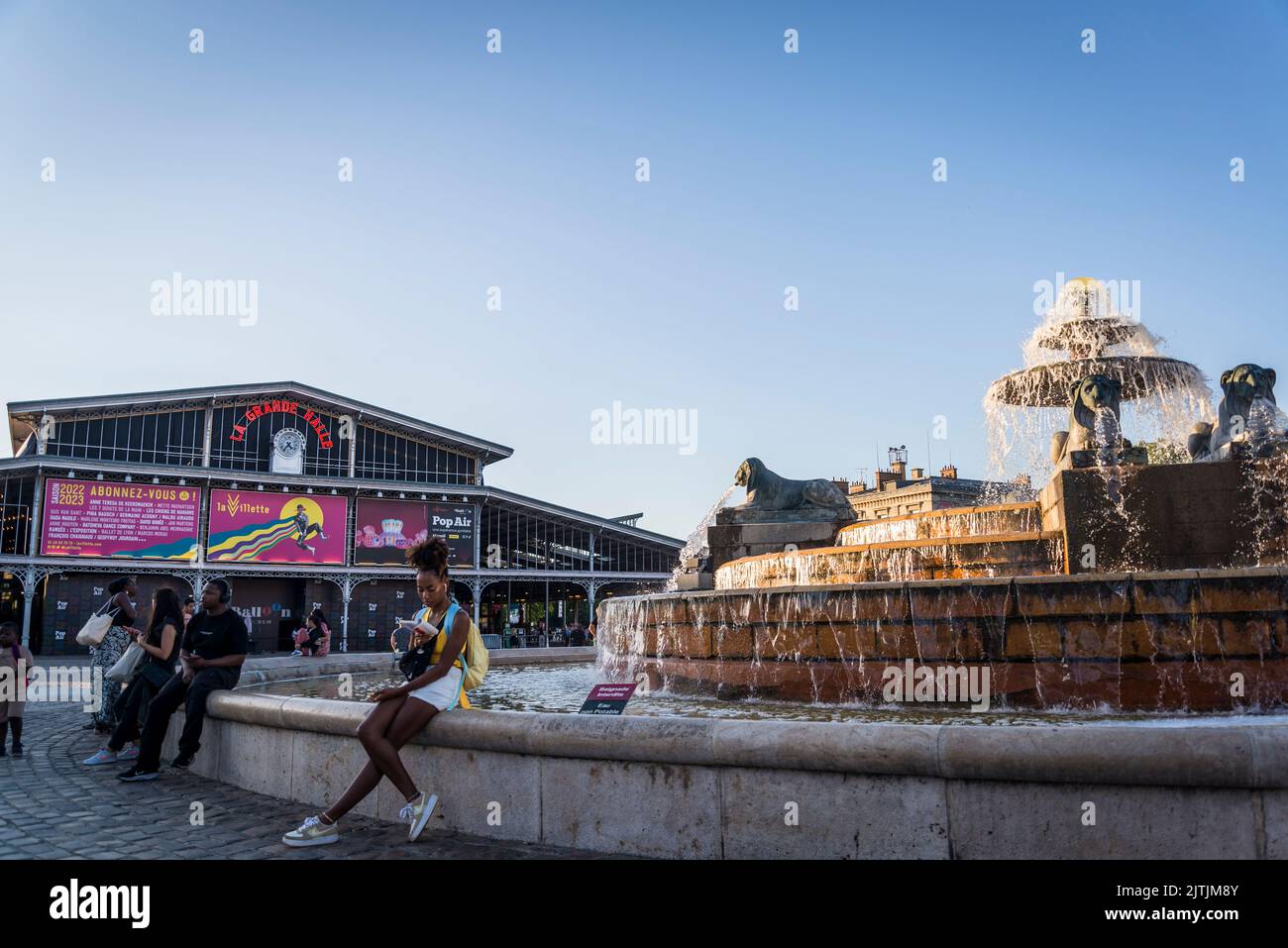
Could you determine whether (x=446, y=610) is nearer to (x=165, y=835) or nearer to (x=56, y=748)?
(x=165, y=835)

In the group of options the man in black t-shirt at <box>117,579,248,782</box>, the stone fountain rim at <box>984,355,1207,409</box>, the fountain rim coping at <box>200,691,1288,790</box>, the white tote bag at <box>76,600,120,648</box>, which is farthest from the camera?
the stone fountain rim at <box>984,355,1207,409</box>

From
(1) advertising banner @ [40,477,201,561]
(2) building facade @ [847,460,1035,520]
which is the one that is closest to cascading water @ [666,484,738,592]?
→ (1) advertising banner @ [40,477,201,561]

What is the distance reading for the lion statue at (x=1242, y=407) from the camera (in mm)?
8297

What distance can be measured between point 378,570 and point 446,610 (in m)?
32.9

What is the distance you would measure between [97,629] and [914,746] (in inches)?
300

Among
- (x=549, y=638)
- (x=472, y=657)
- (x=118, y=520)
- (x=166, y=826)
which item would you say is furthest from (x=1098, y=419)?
(x=118, y=520)

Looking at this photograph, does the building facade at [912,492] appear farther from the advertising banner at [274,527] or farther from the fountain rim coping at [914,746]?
the fountain rim coping at [914,746]

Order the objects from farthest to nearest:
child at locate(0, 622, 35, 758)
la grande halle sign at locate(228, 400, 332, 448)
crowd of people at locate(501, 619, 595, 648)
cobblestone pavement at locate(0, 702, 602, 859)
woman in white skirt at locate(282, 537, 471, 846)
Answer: crowd of people at locate(501, 619, 595, 648) < la grande halle sign at locate(228, 400, 332, 448) < child at locate(0, 622, 35, 758) < woman in white skirt at locate(282, 537, 471, 846) < cobblestone pavement at locate(0, 702, 602, 859)

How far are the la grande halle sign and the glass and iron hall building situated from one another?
6 centimetres

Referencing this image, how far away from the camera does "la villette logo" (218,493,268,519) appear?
3444cm

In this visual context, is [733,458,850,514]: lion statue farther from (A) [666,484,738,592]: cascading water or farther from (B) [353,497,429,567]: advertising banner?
(B) [353,497,429,567]: advertising banner

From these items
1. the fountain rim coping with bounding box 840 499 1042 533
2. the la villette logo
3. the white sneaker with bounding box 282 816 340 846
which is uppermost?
the la villette logo

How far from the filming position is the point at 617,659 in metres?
9.91

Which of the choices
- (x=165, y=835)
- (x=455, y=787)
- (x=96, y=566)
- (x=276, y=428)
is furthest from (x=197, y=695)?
(x=276, y=428)
